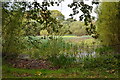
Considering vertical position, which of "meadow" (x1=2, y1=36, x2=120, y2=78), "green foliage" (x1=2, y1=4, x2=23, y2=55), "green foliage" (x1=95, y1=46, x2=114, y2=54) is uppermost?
"green foliage" (x1=2, y1=4, x2=23, y2=55)

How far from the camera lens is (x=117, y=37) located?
11250mm

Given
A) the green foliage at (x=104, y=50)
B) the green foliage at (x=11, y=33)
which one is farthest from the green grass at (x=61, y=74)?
the green foliage at (x=104, y=50)

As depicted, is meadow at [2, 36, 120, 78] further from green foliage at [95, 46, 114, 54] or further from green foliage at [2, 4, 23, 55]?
green foliage at [2, 4, 23, 55]

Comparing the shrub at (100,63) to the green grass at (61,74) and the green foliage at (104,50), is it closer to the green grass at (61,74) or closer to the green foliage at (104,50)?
the green grass at (61,74)

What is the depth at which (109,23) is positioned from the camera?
35.4 feet

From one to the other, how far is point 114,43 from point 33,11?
9260mm

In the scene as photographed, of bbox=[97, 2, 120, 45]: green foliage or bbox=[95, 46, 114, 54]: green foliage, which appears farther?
bbox=[95, 46, 114, 54]: green foliage

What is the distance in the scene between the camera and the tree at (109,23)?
1047 centimetres

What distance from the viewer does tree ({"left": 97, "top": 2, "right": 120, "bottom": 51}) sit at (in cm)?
1047

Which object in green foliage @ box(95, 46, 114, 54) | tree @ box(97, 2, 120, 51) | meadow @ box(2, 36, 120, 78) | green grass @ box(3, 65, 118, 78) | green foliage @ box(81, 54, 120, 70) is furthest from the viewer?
green foliage @ box(95, 46, 114, 54)

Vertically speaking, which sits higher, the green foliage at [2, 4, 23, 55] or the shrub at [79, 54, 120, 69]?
the green foliage at [2, 4, 23, 55]

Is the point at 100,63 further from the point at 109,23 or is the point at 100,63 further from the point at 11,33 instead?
the point at 109,23

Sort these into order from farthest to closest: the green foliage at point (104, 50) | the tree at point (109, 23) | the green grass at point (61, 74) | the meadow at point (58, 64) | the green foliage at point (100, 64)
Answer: the green foliage at point (104, 50) → the tree at point (109, 23) → the green foliage at point (100, 64) → the meadow at point (58, 64) → the green grass at point (61, 74)

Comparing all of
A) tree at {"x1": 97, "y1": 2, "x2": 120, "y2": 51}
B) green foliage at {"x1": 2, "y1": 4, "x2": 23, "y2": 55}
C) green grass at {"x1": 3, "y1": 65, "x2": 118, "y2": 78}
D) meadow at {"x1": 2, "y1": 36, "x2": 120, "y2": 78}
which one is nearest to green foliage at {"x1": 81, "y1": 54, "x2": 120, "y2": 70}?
meadow at {"x1": 2, "y1": 36, "x2": 120, "y2": 78}
